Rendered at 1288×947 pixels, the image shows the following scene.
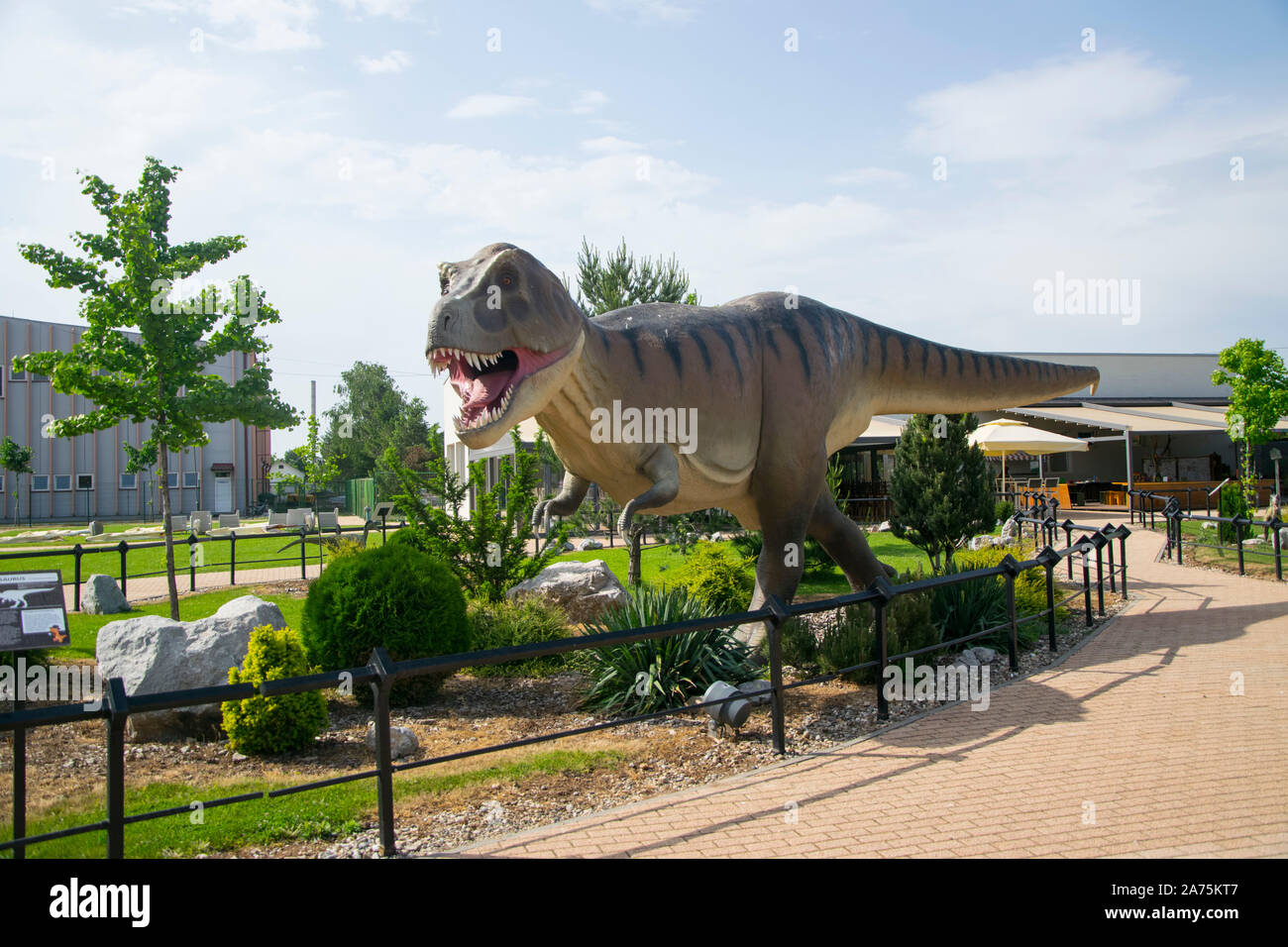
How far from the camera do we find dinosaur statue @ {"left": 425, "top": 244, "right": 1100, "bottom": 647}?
4637 mm

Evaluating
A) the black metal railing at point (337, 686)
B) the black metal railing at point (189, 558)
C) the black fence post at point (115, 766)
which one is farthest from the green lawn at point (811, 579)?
the black fence post at point (115, 766)

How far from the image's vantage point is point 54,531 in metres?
31.5

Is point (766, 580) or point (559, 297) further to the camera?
point (766, 580)

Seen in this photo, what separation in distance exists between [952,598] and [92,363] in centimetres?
958

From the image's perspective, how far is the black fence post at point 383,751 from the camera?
3.83 meters

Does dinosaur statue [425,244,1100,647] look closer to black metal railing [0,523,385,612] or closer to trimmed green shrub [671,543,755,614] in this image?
trimmed green shrub [671,543,755,614]

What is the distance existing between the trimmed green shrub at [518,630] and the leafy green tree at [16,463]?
3622 cm

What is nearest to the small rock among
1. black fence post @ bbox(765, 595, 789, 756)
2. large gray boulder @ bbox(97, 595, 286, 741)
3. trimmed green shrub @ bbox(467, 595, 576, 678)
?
large gray boulder @ bbox(97, 595, 286, 741)

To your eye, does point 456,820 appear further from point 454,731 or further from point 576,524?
point 576,524

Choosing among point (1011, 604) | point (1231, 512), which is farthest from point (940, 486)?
point (1011, 604)
